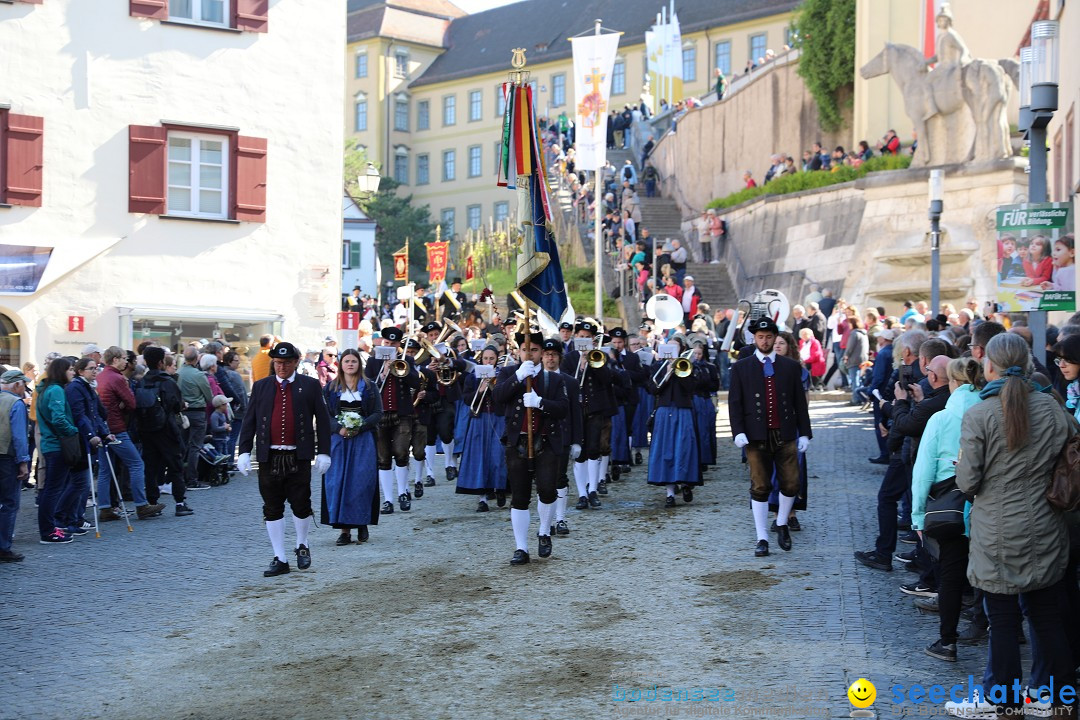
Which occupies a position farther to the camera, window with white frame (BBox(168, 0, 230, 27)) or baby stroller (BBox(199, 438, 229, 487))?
Answer: window with white frame (BBox(168, 0, 230, 27))

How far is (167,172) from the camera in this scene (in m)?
22.7

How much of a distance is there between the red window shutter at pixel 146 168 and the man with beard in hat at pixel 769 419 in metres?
14.4

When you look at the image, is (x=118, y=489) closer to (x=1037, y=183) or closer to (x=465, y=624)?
(x=465, y=624)

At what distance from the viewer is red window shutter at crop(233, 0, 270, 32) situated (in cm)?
2309

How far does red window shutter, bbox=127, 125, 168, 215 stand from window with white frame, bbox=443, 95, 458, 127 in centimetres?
6176

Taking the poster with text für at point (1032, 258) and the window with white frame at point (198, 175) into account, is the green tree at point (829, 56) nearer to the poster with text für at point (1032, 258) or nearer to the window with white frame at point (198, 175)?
the window with white frame at point (198, 175)

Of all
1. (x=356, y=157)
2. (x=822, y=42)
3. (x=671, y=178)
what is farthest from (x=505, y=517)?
(x=356, y=157)

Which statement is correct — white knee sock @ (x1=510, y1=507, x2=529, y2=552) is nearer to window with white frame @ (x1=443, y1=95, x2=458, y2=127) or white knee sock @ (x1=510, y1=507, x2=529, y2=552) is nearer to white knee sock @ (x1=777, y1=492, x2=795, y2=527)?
white knee sock @ (x1=777, y1=492, x2=795, y2=527)

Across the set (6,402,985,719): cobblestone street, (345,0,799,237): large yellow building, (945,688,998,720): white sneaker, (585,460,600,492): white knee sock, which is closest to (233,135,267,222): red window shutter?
(6,402,985,719): cobblestone street

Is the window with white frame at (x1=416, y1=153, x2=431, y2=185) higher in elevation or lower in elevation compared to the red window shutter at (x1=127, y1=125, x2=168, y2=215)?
higher

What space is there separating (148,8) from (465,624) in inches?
676

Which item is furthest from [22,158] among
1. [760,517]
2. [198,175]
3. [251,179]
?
[760,517]

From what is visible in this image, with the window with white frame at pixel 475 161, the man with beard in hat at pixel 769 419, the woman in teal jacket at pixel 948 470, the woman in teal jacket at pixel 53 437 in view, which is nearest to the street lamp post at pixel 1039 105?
the man with beard in hat at pixel 769 419

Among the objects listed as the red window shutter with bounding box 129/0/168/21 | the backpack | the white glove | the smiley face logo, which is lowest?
the smiley face logo
